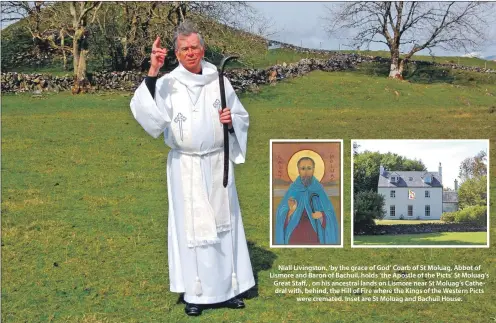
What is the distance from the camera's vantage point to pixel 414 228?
6707 millimetres

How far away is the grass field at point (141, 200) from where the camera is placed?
623 centimetres

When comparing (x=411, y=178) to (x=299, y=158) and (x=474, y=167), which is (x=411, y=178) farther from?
(x=299, y=158)

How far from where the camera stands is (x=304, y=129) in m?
8.09

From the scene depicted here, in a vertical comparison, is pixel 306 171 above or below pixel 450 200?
above

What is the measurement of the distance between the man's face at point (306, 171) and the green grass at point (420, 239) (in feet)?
2.03

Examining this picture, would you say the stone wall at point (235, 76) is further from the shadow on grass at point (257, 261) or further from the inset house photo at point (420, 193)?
the shadow on grass at point (257, 261)

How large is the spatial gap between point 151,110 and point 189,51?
498 millimetres

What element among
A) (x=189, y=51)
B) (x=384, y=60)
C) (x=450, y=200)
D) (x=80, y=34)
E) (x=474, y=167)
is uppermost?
(x=80, y=34)

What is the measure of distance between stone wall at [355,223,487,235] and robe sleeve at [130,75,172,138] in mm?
2063

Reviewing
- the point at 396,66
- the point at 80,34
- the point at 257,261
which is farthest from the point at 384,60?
the point at 80,34

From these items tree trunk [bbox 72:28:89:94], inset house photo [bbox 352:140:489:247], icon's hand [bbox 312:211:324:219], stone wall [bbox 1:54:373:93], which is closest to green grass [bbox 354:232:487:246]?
inset house photo [bbox 352:140:489:247]

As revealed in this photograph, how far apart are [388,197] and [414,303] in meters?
0.87

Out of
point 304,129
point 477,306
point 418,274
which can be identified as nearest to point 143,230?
point 304,129

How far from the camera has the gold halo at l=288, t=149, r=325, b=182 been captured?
6742mm
